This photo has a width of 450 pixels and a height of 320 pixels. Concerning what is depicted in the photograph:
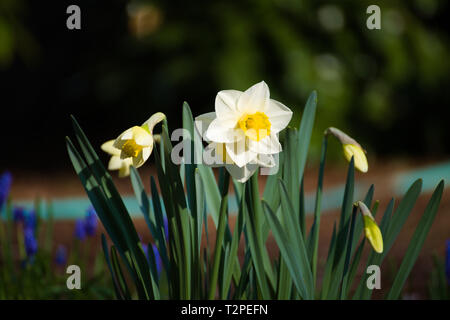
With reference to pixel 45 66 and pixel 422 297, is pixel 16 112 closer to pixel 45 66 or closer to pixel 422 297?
pixel 45 66

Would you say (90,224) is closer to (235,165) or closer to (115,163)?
(115,163)

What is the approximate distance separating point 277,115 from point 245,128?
2.9 inches

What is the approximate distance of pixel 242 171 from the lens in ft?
3.44

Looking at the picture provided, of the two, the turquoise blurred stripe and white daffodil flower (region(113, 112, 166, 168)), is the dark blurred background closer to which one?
the turquoise blurred stripe

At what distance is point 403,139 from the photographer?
4750mm

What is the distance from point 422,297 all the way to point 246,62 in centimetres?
215

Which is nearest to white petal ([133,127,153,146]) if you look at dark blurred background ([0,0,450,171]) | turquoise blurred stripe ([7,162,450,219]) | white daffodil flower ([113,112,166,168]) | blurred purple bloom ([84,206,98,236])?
white daffodil flower ([113,112,166,168])

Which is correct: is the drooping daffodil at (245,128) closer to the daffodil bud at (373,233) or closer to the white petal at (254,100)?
the white petal at (254,100)

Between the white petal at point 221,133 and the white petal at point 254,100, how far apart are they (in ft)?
0.16

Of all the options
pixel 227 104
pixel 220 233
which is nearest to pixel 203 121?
pixel 227 104

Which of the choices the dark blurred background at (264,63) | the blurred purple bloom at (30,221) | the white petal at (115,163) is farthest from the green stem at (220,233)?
the dark blurred background at (264,63)

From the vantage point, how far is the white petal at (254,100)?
1048mm

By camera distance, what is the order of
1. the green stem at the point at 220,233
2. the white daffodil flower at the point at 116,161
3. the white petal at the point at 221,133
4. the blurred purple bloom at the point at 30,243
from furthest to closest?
the blurred purple bloom at the point at 30,243, the white daffodil flower at the point at 116,161, the green stem at the point at 220,233, the white petal at the point at 221,133

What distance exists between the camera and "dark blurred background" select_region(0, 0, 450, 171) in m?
3.83
